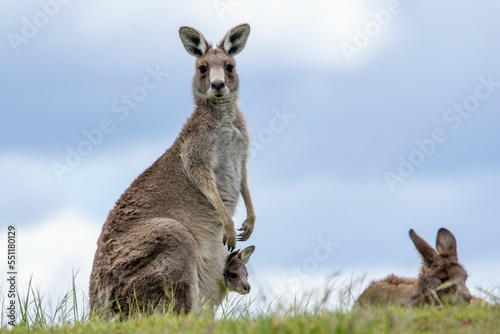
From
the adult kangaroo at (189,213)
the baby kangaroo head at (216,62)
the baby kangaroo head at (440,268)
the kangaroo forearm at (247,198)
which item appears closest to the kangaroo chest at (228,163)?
the adult kangaroo at (189,213)

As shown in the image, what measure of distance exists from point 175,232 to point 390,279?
277 cm

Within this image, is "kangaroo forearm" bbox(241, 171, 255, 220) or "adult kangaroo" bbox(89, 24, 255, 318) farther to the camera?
"kangaroo forearm" bbox(241, 171, 255, 220)

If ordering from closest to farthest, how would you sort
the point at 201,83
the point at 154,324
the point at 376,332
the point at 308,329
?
1. the point at 308,329
2. the point at 376,332
3. the point at 154,324
4. the point at 201,83

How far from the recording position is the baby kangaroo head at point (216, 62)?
10953mm

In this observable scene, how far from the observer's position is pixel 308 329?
17.4 feet

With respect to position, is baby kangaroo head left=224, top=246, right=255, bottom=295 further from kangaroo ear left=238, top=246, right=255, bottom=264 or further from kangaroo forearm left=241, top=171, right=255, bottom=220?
kangaroo forearm left=241, top=171, right=255, bottom=220

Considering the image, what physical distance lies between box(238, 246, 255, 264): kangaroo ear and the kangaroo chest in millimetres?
599

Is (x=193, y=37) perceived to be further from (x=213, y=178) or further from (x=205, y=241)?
(x=205, y=241)

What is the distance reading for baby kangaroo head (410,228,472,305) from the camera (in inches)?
339

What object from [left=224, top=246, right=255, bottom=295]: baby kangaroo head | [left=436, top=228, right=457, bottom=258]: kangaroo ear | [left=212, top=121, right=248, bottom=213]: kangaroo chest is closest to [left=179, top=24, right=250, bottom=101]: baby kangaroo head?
[left=212, top=121, right=248, bottom=213]: kangaroo chest

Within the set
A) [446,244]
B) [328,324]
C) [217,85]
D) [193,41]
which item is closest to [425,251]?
[446,244]

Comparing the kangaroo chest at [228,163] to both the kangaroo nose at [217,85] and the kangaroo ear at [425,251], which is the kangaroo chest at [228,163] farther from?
the kangaroo ear at [425,251]

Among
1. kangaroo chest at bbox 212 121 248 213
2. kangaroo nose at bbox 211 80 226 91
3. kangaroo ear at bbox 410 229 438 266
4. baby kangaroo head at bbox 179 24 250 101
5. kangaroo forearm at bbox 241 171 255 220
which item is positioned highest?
baby kangaroo head at bbox 179 24 250 101

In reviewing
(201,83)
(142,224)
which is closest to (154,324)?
(142,224)
